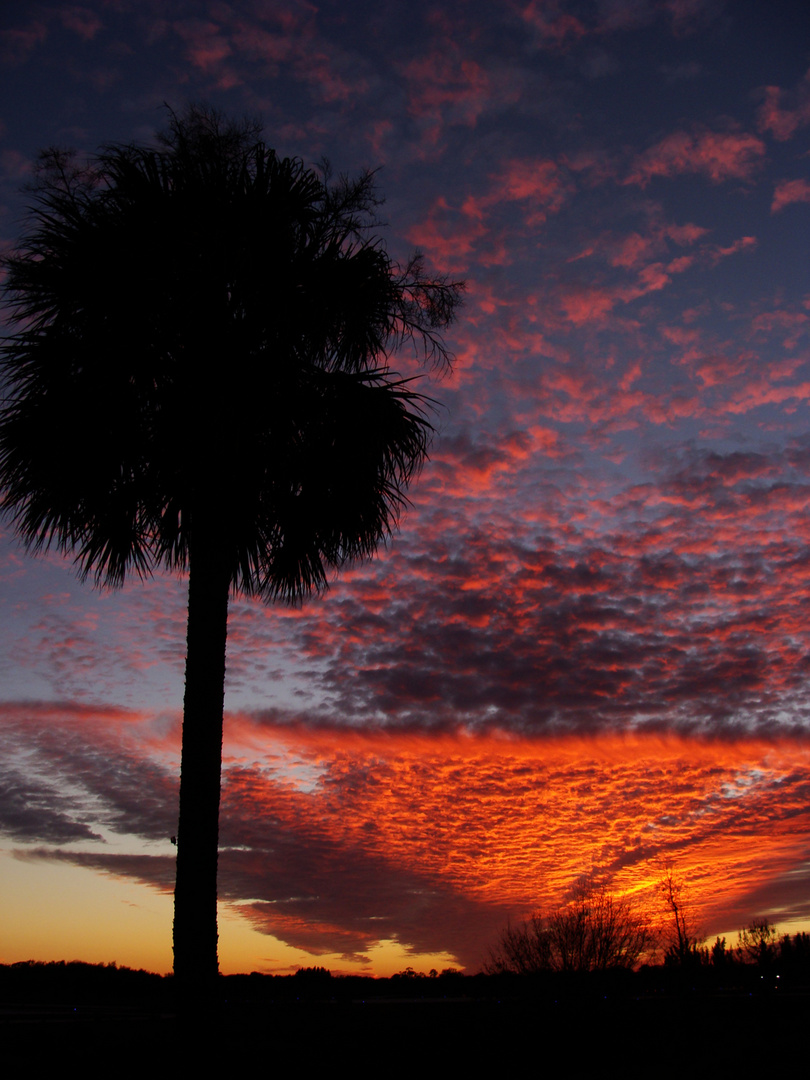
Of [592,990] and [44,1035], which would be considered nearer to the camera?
[44,1035]

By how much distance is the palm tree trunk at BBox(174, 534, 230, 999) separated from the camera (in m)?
6.22

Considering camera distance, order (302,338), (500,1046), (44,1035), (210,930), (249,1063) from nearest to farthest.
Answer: (210,930), (249,1063), (302,338), (44,1035), (500,1046)

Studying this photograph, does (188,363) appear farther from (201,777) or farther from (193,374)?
(201,777)

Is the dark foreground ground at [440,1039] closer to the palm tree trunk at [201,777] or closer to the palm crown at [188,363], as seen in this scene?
the palm tree trunk at [201,777]

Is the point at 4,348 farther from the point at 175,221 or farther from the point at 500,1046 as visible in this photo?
the point at 500,1046

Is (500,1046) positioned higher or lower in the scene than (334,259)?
lower

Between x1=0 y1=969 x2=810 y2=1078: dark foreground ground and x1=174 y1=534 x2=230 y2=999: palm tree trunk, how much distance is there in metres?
0.43

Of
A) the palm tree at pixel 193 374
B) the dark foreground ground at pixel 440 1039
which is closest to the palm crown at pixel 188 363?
the palm tree at pixel 193 374

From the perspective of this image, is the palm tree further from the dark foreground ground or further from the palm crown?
the dark foreground ground

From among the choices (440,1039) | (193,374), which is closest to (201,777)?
(193,374)

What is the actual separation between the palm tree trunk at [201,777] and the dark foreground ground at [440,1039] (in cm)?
43

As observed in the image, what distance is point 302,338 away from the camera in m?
8.02

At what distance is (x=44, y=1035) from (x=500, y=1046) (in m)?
7.02

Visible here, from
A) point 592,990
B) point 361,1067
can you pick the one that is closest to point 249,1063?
point 361,1067
